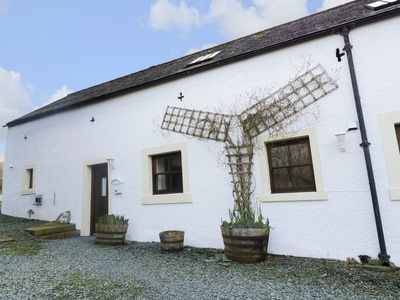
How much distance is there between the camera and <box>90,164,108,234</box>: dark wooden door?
23.9 ft

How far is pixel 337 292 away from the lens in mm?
2859

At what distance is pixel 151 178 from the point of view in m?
6.39

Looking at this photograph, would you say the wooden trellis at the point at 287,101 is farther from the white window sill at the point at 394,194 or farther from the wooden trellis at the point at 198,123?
the white window sill at the point at 394,194

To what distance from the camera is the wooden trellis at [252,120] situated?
4.83 metres

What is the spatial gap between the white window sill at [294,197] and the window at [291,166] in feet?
0.49

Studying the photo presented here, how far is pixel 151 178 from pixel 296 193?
3577 mm

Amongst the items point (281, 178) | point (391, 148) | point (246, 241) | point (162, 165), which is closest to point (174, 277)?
point (246, 241)

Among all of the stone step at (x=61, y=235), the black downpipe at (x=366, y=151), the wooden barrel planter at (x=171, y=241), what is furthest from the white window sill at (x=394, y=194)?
the stone step at (x=61, y=235)

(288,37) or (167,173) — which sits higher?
(288,37)

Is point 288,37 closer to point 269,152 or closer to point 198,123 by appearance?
point 269,152

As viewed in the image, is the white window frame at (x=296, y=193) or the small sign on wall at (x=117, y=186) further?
the small sign on wall at (x=117, y=186)

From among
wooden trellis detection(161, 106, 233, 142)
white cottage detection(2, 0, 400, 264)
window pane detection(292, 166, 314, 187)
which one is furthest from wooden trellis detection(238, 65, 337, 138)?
window pane detection(292, 166, 314, 187)

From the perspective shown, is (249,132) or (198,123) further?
(198,123)

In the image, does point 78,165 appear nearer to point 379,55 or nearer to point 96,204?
point 96,204
